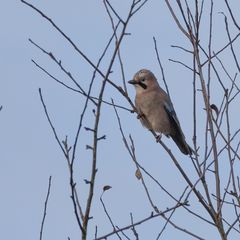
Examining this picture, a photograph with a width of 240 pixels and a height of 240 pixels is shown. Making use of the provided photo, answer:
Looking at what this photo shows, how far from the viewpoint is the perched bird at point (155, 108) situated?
7.64 meters

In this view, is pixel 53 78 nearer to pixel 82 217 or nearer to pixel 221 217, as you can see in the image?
pixel 82 217

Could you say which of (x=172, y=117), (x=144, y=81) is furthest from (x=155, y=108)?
(x=144, y=81)

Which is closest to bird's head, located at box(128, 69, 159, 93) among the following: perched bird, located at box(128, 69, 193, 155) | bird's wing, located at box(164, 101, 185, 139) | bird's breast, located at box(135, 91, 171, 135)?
perched bird, located at box(128, 69, 193, 155)

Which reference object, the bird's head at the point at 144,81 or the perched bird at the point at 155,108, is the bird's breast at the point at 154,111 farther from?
the bird's head at the point at 144,81

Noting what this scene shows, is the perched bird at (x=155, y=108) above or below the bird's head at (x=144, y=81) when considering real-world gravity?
below

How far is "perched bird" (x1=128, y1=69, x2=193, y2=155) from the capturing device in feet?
25.1

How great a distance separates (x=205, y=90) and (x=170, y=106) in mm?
4015

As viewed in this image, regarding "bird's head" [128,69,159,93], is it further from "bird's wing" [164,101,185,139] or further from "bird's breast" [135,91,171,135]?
"bird's wing" [164,101,185,139]

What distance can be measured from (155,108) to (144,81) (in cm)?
44

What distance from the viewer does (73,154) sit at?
9.94 feet

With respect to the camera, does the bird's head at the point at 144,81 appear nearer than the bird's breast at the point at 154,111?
No

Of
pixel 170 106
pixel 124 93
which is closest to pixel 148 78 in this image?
pixel 170 106

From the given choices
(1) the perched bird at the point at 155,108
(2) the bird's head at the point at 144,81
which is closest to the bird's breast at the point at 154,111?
(1) the perched bird at the point at 155,108

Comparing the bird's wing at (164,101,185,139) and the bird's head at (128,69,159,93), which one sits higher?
the bird's head at (128,69,159,93)
